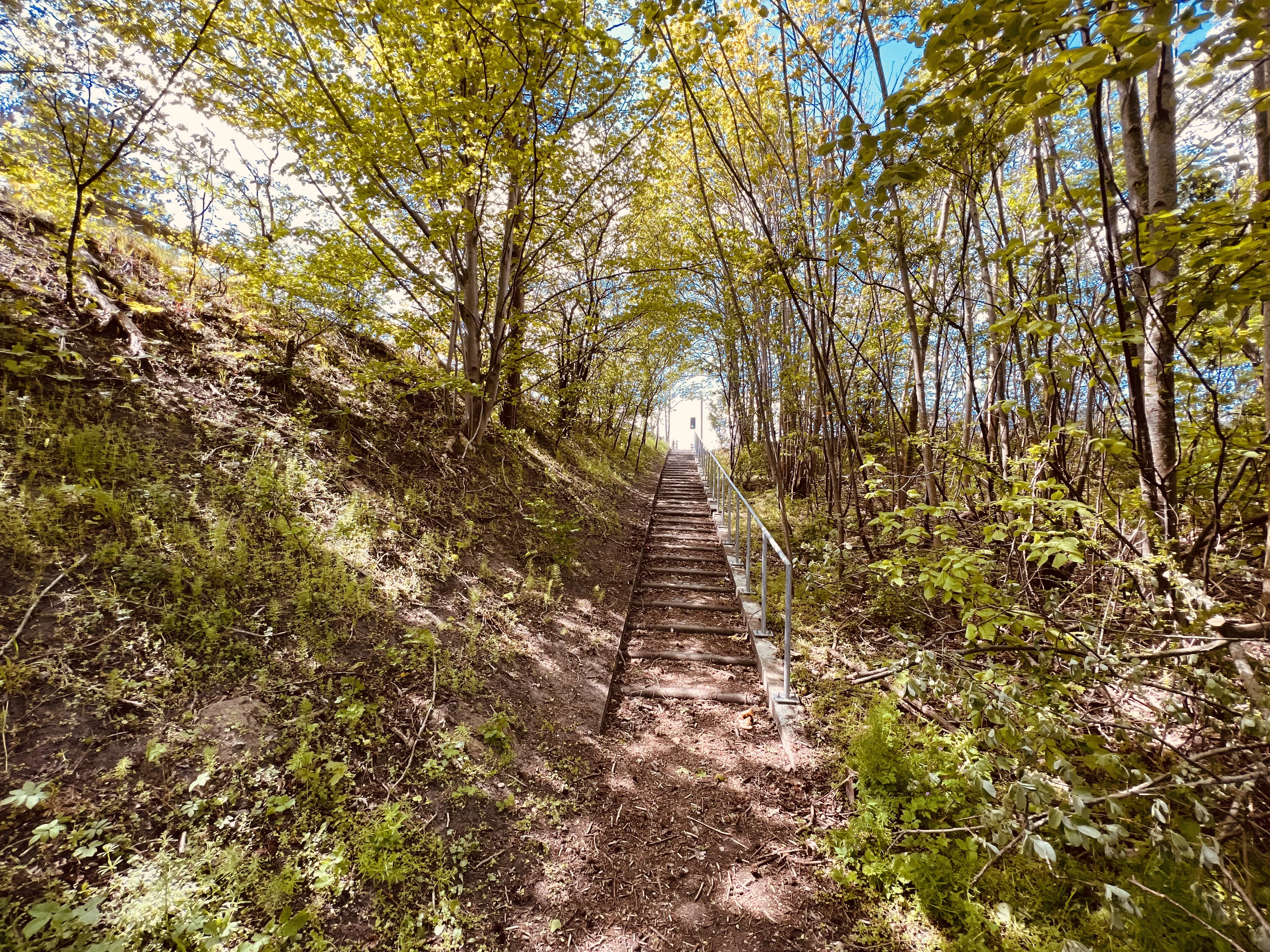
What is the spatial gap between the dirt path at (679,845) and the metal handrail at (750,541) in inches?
26.9

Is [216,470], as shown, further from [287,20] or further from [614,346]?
[614,346]

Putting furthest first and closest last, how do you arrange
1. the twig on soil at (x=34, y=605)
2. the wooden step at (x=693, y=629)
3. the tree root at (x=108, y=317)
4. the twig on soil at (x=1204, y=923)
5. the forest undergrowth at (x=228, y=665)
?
the wooden step at (x=693, y=629), the tree root at (x=108, y=317), the twig on soil at (x=34, y=605), the forest undergrowth at (x=228, y=665), the twig on soil at (x=1204, y=923)


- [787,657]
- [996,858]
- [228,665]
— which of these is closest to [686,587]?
[787,657]

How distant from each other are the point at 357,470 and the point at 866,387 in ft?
22.2

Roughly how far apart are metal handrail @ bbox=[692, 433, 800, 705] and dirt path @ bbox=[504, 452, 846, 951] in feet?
2.24

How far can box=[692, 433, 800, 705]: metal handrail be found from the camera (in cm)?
352

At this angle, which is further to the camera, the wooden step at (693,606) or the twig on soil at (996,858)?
the wooden step at (693,606)

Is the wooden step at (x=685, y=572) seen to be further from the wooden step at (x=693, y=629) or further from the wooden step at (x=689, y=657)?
the wooden step at (x=689, y=657)

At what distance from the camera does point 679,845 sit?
2721 millimetres

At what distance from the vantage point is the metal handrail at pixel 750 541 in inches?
139

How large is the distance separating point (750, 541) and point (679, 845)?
10.2 ft

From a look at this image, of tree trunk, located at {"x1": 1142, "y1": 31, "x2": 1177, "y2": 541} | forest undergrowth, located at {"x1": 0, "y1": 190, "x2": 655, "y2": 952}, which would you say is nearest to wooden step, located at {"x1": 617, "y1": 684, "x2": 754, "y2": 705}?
forest undergrowth, located at {"x1": 0, "y1": 190, "x2": 655, "y2": 952}

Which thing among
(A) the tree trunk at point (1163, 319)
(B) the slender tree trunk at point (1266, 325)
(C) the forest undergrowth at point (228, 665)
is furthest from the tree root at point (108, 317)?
(B) the slender tree trunk at point (1266, 325)

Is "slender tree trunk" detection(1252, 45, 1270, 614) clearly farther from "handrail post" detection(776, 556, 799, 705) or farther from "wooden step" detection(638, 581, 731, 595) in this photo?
"wooden step" detection(638, 581, 731, 595)
